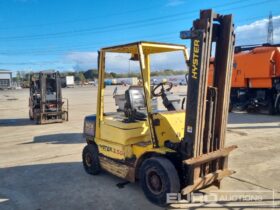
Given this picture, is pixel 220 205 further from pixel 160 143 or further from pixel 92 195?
pixel 92 195

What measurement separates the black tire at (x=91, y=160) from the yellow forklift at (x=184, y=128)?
54 centimetres

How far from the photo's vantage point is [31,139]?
999 cm

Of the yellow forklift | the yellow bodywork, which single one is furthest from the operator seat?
the yellow bodywork

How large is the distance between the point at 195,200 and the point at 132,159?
1146 millimetres

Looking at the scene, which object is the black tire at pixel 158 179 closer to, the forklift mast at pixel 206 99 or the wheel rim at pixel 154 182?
the wheel rim at pixel 154 182

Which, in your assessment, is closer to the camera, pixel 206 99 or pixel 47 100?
pixel 206 99

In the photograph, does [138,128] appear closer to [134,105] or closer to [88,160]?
[134,105]

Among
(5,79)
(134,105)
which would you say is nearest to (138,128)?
(134,105)

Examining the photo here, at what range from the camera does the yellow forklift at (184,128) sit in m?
4.07

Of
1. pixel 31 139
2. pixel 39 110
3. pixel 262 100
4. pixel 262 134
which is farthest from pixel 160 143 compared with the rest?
pixel 262 100

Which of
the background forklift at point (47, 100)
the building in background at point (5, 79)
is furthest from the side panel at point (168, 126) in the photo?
the building in background at point (5, 79)

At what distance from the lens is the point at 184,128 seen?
4270mm

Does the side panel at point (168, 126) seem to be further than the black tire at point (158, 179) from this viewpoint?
Yes

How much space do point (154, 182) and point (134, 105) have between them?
1.45 metres
